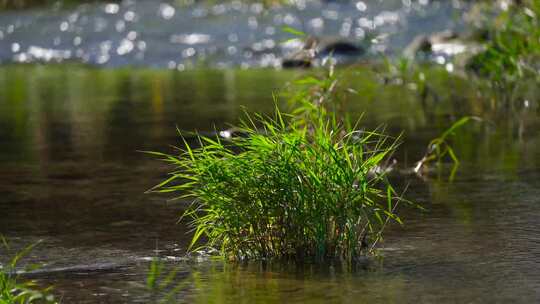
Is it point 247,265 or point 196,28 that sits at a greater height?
point 196,28

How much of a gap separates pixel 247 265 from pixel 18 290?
1.02m

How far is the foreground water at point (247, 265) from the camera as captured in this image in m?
4.96

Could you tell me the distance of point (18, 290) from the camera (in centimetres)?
511

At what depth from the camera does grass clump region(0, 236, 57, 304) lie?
4.27 meters

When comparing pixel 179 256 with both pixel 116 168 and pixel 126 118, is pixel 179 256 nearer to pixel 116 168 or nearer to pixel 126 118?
pixel 116 168

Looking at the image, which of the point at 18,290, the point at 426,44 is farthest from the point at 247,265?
the point at 426,44

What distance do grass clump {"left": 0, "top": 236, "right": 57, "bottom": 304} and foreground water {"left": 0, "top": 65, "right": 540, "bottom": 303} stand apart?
0.35 feet

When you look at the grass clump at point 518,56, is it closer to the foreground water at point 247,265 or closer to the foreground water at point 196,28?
the foreground water at point 247,265

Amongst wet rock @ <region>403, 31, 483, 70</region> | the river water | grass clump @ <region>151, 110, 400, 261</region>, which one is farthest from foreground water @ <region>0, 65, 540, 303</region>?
wet rock @ <region>403, 31, 483, 70</region>

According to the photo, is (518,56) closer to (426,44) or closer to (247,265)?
(247,265)

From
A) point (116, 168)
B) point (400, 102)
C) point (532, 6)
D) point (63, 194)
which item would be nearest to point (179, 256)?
point (63, 194)

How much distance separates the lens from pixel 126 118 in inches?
488

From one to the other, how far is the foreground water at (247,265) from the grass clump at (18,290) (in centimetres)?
11

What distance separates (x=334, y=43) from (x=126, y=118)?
902 cm
